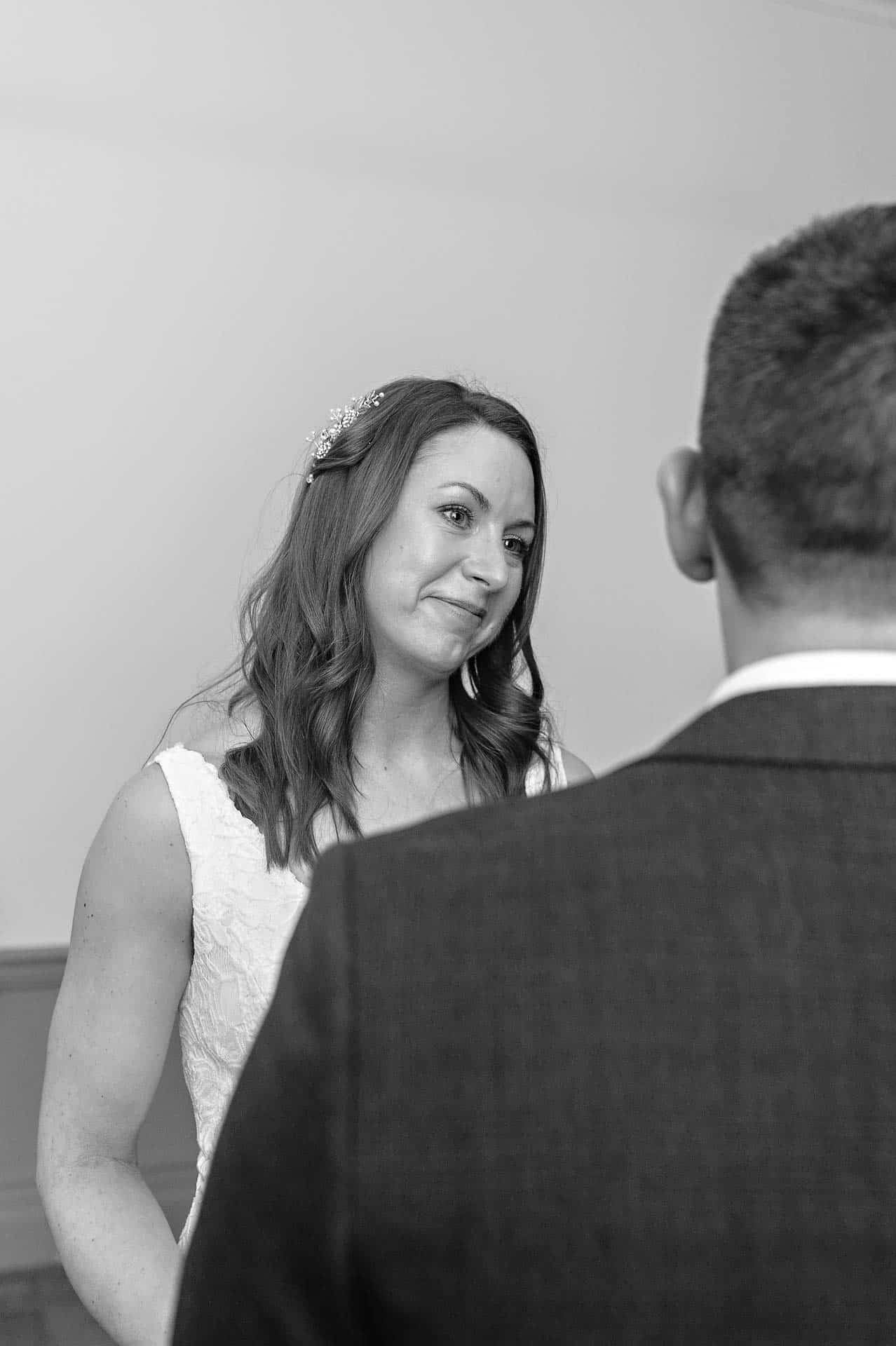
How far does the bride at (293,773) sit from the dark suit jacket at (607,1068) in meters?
1.13

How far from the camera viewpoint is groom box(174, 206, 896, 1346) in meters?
0.70

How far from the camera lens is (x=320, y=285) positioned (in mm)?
3559

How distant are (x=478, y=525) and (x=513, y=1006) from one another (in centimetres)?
152

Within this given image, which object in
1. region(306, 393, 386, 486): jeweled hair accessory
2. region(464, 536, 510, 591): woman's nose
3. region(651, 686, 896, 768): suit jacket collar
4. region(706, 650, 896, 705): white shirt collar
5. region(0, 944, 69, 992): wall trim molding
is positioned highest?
region(306, 393, 386, 486): jeweled hair accessory

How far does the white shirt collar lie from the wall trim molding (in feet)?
9.21

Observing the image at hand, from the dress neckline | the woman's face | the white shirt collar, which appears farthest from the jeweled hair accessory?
the white shirt collar

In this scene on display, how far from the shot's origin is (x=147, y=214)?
338 centimetres

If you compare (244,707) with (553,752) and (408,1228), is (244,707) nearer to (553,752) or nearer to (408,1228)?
(553,752)

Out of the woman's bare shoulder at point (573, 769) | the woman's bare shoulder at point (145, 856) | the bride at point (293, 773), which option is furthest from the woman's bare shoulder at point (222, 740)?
the woman's bare shoulder at point (573, 769)

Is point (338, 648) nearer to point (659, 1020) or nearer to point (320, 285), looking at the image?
point (659, 1020)

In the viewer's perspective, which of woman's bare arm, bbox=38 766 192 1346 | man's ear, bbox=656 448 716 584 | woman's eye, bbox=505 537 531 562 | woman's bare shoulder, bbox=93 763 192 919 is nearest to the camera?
man's ear, bbox=656 448 716 584

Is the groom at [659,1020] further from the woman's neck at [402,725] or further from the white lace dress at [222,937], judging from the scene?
the woman's neck at [402,725]

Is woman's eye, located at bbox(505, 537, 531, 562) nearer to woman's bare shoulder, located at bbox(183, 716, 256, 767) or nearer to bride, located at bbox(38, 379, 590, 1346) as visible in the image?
bride, located at bbox(38, 379, 590, 1346)

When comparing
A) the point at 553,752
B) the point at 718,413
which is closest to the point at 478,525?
the point at 553,752
